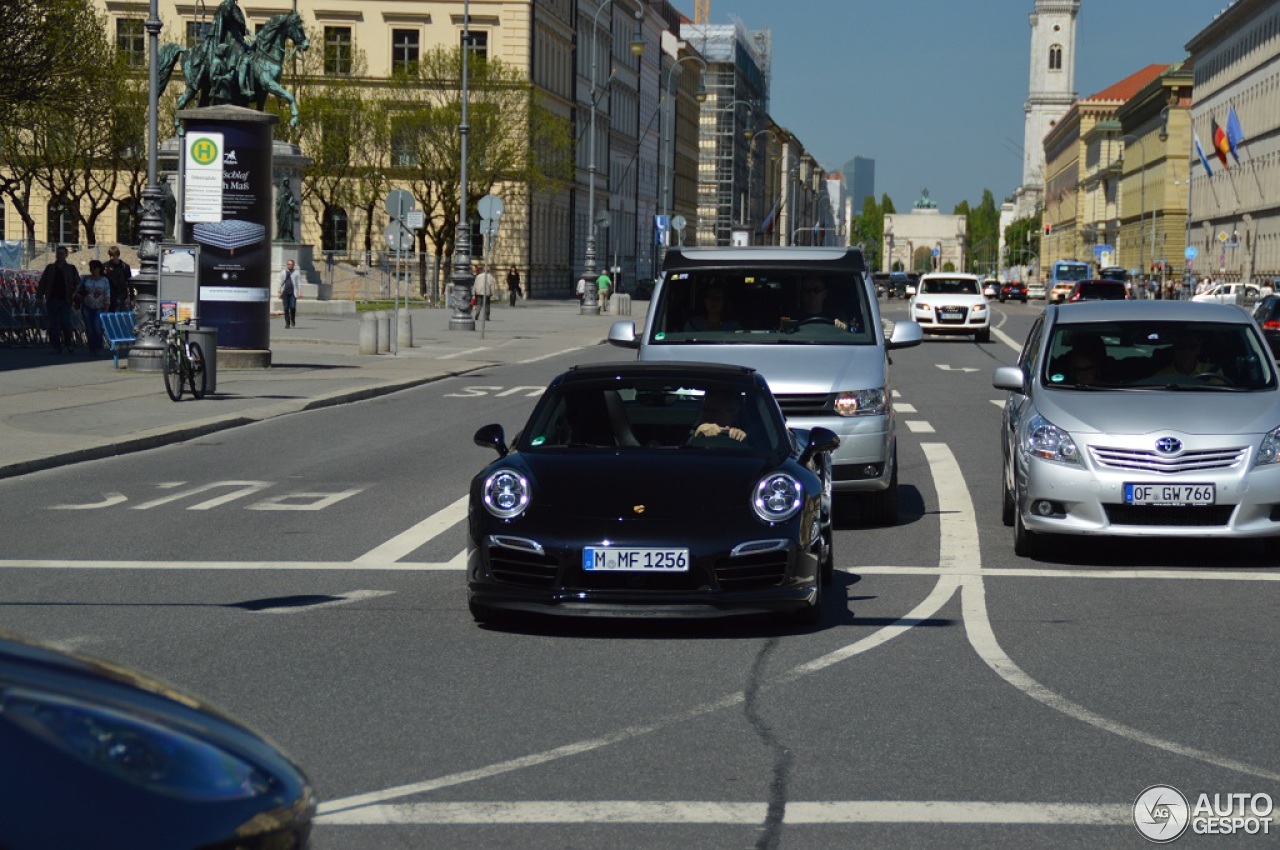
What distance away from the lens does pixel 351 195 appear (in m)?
81.3

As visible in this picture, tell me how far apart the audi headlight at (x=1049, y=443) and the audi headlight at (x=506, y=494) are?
3.83m

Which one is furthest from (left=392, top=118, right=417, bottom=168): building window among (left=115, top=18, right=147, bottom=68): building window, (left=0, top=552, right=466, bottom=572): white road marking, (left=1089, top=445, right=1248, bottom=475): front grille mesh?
(left=1089, top=445, right=1248, bottom=475): front grille mesh

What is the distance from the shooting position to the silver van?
13.9 m

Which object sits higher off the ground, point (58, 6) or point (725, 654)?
point (58, 6)

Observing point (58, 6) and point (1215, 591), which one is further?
point (58, 6)

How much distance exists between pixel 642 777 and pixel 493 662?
2234mm

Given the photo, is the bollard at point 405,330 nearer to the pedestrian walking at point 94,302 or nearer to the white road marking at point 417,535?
the pedestrian walking at point 94,302

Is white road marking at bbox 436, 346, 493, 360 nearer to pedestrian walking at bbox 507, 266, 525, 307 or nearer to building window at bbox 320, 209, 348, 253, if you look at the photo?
pedestrian walking at bbox 507, 266, 525, 307

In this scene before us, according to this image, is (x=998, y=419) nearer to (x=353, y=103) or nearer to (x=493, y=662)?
(x=493, y=662)

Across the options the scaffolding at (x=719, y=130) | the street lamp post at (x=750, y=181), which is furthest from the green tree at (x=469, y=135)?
the street lamp post at (x=750, y=181)

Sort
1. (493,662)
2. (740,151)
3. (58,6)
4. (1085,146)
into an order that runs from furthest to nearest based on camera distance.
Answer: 1. (1085,146)
2. (740,151)
3. (58,6)
4. (493,662)

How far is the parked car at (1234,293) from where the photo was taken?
240ft

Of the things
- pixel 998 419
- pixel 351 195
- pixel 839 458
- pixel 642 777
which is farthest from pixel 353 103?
pixel 642 777

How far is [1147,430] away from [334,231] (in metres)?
75.4
